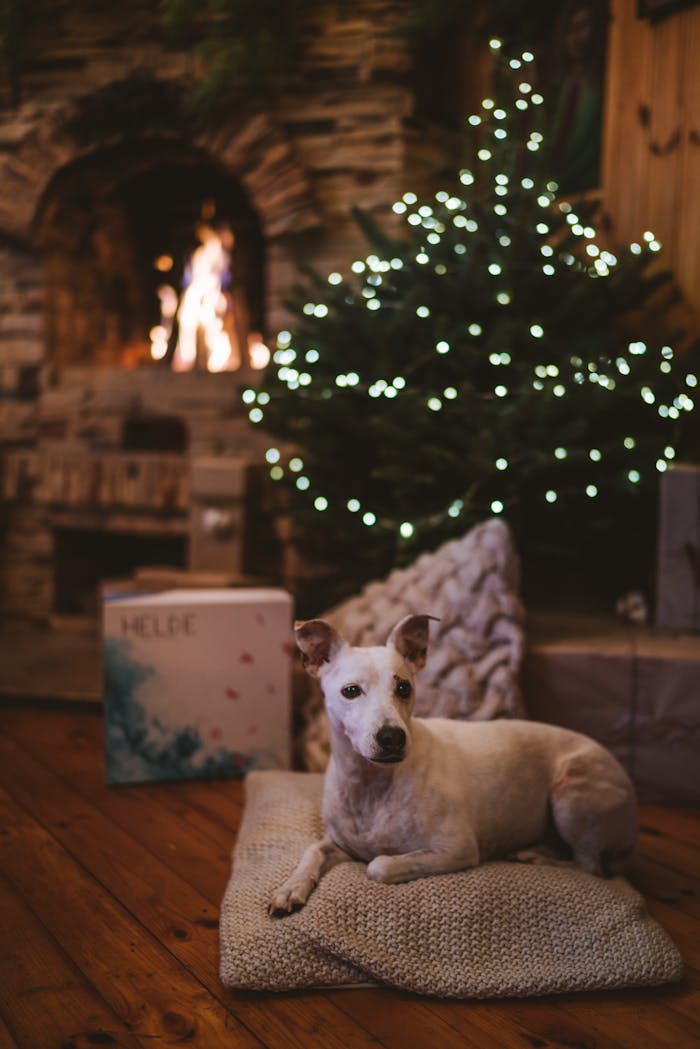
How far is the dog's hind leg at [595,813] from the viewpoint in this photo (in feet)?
6.74

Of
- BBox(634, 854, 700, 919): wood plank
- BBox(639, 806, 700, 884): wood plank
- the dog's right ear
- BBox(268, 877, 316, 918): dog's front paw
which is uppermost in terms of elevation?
the dog's right ear

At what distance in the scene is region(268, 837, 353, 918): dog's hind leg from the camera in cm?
188

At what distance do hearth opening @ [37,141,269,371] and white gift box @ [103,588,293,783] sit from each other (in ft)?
6.28

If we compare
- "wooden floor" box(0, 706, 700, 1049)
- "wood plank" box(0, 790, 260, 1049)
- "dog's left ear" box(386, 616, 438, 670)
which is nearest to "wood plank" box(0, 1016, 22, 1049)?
"wooden floor" box(0, 706, 700, 1049)

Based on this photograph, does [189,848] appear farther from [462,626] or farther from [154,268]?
[154,268]

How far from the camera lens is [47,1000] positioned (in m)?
1.70

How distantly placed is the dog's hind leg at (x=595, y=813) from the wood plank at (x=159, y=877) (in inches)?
25.3

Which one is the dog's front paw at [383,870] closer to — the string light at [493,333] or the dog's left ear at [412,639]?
the dog's left ear at [412,639]

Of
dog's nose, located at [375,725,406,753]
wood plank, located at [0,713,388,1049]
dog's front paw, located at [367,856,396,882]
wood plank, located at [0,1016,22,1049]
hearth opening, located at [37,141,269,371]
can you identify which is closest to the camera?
wood plank, located at [0,1016,22,1049]

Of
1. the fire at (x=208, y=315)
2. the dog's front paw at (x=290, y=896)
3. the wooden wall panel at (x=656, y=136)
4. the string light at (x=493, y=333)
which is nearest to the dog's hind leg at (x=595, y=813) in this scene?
the dog's front paw at (x=290, y=896)

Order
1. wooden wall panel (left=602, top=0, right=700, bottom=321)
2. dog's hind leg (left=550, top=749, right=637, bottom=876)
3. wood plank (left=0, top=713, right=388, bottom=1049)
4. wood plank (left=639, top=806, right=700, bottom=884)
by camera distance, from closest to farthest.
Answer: wood plank (left=0, top=713, right=388, bottom=1049)
dog's hind leg (left=550, top=749, right=637, bottom=876)
wood plank (left=639, top=806, right=700, bottom=884)
wooden wall panel (left=602, top=0, right=700, bottom=321)

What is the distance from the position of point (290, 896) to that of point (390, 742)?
382mm

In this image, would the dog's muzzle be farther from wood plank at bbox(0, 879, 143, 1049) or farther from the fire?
the fire

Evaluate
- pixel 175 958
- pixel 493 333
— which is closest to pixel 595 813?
pixel 175 958
